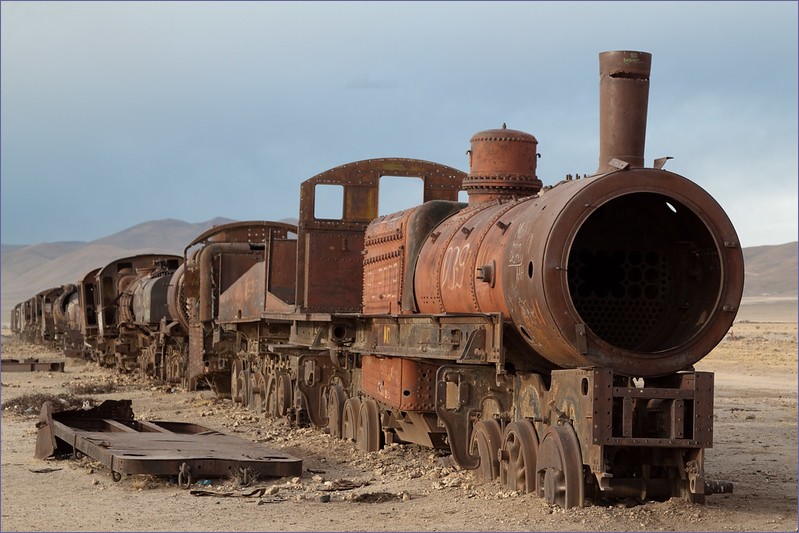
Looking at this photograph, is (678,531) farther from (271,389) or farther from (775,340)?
(775,340)

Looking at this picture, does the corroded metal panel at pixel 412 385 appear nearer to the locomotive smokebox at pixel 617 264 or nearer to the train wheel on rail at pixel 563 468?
the locomotive smokebox at pixel 617 264

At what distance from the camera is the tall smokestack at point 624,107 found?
9.86m

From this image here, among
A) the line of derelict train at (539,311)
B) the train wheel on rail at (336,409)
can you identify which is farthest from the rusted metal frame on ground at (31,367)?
the line of derelict train at (539,311)

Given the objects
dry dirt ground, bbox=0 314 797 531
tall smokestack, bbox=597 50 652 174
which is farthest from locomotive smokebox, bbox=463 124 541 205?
dry dirt ground, bbox=0 314 797 531

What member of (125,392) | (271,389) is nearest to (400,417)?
(271,389)

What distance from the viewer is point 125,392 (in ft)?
84.6

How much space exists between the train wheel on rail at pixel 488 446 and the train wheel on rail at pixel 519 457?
0.52 ft

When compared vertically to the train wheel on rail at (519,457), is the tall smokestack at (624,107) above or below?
above

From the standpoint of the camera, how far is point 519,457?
10055 mm

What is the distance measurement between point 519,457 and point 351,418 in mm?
5197

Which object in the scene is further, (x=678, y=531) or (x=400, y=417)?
(x=400, y=417)

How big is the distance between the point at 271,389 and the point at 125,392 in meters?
7.54

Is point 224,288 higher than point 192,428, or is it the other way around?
point 224,288

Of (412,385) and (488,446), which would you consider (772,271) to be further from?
(488,446)
